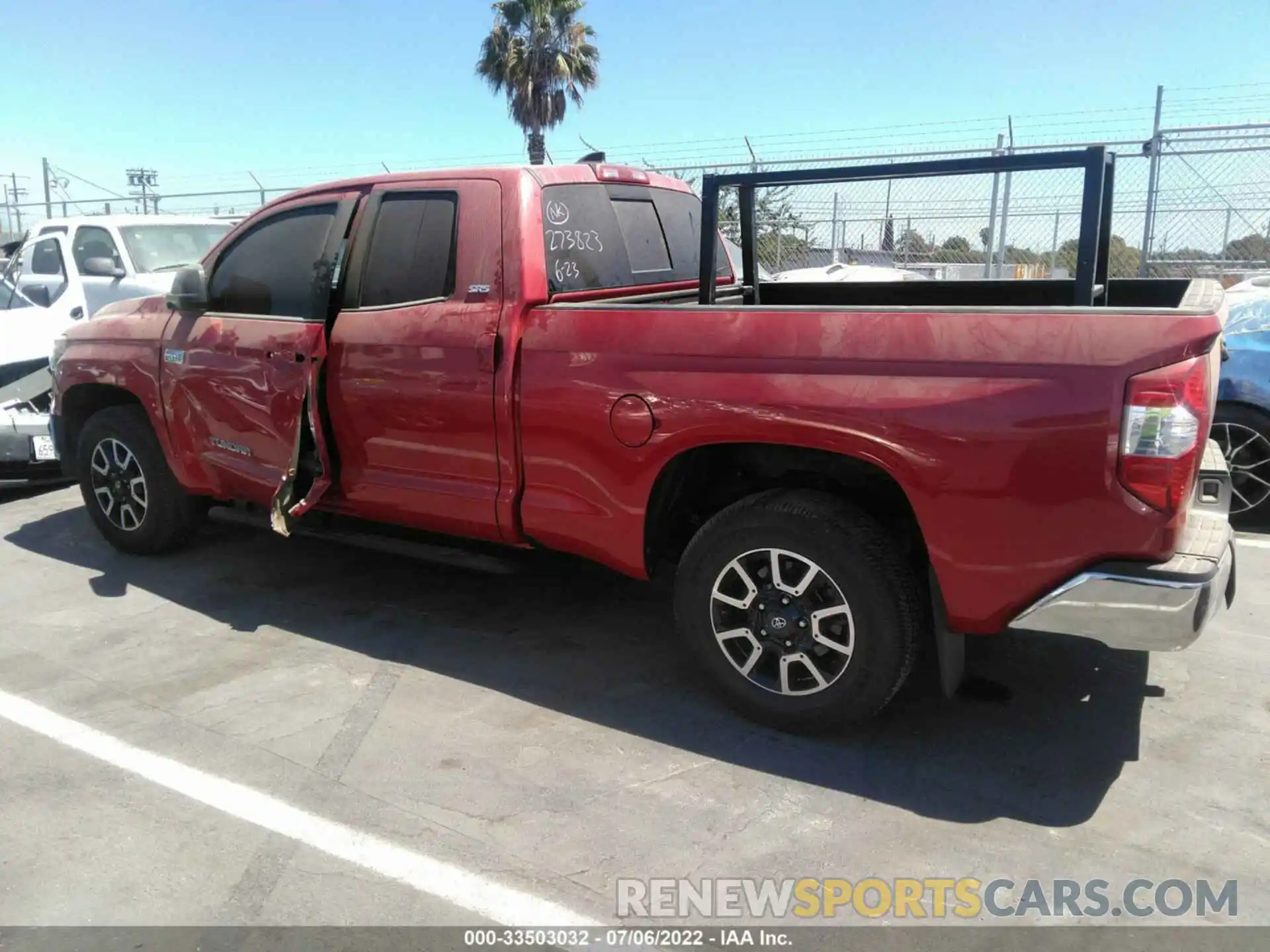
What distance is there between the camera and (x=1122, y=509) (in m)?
2.76

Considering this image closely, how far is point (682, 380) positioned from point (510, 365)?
78cm

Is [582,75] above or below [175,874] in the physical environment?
above

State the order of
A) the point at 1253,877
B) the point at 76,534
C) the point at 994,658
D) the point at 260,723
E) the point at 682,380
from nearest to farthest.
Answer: the point at 1253,877 < the point at 682,380 < the point at 260,723 < the point at 994,658 < the point at 76,534

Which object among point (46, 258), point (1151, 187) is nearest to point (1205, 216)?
point (1151, 187)

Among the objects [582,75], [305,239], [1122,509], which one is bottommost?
[1122,509]

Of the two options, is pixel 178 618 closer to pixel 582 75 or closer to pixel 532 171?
pixel 532 171

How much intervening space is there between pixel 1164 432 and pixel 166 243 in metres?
10.1

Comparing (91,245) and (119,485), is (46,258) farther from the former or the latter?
(119,485)

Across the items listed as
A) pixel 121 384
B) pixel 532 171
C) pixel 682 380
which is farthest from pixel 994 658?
pixel 121 384

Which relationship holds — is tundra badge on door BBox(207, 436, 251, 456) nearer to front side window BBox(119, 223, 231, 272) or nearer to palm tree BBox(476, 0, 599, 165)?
front side window BBox(119, 223, 231, 272)

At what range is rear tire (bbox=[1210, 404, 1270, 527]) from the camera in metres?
5.66

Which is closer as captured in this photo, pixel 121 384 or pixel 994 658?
pixel 994 658

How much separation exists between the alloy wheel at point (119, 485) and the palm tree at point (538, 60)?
736 inches

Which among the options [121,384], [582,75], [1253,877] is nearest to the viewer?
[1253,877]
